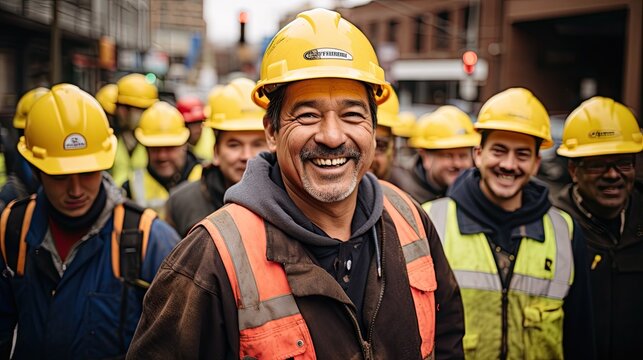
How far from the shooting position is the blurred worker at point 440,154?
227 inches

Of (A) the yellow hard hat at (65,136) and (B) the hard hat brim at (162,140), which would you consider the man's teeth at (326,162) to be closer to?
(A) the yellow hard hat at (65,136)

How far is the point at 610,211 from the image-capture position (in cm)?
371

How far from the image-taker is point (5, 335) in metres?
3.01

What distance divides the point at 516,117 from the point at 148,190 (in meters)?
3.90

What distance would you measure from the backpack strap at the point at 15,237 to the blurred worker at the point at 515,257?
2.27 metres

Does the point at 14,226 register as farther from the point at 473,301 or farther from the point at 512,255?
the point at 512,255

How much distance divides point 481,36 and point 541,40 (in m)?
5.75

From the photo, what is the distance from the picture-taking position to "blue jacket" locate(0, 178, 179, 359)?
9.54 feet

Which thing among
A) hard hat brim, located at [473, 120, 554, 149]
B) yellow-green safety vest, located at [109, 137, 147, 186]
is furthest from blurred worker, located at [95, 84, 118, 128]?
hard hat brim, located at [473, 120, 554, 149]

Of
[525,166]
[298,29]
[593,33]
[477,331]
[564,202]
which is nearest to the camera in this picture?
[298,29]

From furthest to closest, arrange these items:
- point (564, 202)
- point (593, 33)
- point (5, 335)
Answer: point (593, 33) < point (564, 202) < point (5, 335)

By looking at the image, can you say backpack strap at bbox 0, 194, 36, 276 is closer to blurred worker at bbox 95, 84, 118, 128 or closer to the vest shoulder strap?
the vest shoulder strap

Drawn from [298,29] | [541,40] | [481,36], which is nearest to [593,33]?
[541,40]

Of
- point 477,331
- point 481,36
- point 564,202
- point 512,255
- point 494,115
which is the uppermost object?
point 481,36
